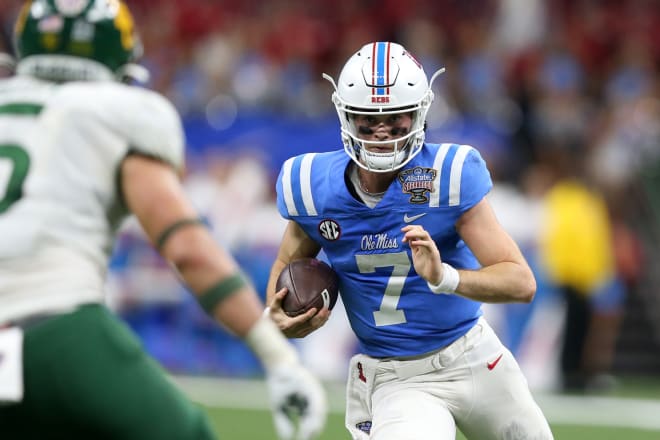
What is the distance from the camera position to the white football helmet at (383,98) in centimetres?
375

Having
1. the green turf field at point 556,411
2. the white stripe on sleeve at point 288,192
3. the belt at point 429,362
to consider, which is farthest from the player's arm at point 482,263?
the green turf field at point 556,411

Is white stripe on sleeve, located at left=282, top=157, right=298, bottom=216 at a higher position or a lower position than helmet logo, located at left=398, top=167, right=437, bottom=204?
lower

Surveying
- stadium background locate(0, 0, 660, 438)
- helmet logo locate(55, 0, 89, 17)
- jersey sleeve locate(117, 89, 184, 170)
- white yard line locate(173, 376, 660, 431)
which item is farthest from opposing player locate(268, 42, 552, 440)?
stadium background locate(0, 0, 660, 438)

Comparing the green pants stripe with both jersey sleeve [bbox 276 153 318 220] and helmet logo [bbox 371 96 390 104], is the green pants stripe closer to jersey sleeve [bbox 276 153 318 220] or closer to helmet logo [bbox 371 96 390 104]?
jersey sleeve [bbox 276 153 318 220]

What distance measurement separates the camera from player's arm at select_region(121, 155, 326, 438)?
8.40 feet

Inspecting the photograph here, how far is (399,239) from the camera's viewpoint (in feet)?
12.2

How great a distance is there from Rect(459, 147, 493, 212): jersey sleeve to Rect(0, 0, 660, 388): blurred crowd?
Answer: 17.4 feet

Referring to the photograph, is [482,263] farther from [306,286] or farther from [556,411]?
[556,411]

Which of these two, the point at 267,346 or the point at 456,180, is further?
the point at 456,180

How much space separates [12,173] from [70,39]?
374mm

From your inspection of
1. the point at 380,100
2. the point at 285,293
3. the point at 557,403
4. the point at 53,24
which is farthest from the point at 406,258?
the point at 557,403

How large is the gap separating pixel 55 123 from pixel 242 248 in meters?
6.97

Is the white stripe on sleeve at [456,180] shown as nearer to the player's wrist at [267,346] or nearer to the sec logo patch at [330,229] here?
the sec logo patch at [330,229]

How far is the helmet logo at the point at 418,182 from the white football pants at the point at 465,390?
1.56 feet
